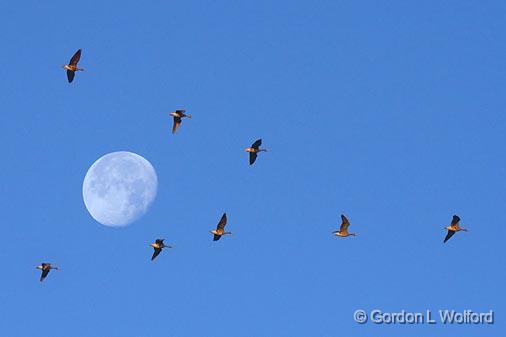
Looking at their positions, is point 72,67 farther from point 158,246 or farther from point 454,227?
point 454,227

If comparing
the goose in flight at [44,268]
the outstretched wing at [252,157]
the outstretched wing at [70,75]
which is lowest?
the goose in flight at [44,268]

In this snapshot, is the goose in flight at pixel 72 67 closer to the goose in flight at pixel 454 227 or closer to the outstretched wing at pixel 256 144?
the outstretched wing at pixel 256 144

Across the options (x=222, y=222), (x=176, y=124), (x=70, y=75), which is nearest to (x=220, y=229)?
(x=222, y=222)

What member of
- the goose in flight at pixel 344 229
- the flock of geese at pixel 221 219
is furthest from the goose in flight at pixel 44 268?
the goose in flight at pixel 344 229

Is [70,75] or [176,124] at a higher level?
[176,124]

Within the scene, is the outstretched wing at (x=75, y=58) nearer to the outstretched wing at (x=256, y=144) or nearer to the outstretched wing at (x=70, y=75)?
the outstretched wing at (x=70, y=75)

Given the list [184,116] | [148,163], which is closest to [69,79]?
[184,116]

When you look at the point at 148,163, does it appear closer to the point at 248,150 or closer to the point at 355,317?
the point at 248,150

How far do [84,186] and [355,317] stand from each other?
3524cm

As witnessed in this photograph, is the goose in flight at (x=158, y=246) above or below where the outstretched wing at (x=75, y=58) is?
below

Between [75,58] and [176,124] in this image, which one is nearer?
[75,58]

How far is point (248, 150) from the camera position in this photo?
342 feet

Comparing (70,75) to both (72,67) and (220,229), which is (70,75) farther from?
(220,229)

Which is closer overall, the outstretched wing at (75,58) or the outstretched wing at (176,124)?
the outstretched wing at (75,58)
